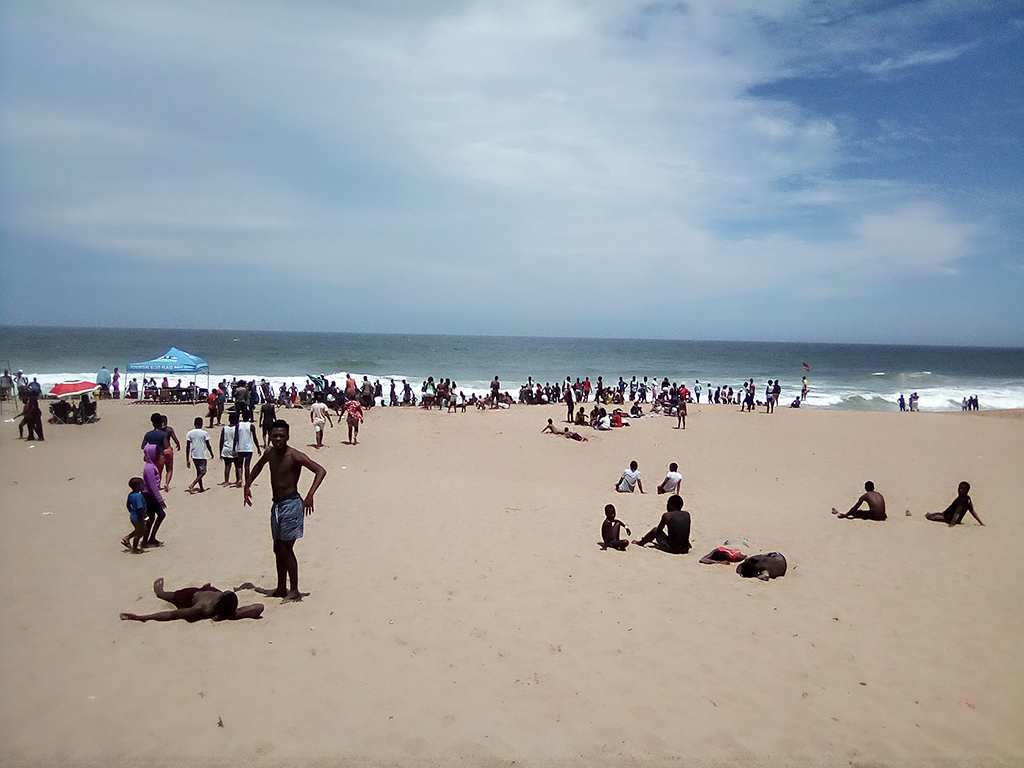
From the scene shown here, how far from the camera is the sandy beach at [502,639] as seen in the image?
3.86m

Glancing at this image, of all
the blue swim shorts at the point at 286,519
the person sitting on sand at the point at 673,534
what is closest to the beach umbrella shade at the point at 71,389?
the blue swim shorts at the point at 286,519

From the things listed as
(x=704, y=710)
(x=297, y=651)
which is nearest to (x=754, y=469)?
(x=704, y=710)

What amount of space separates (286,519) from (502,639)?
2341 millimetres

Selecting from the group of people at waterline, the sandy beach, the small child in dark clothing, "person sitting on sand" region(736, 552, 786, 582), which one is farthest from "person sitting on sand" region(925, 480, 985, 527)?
the small child in dark clothing

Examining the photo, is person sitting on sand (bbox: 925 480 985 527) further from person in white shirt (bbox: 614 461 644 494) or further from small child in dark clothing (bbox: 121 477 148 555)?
small child in dark clothing (bbox: 121 477 148 555)

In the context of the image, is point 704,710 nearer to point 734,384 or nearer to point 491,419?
point 491,419

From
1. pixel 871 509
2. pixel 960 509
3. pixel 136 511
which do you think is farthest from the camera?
pixel 871 509

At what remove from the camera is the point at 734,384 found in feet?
182

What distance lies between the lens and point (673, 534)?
Answer: 826cm

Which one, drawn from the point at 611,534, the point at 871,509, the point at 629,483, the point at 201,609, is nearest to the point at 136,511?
the point at 201,609

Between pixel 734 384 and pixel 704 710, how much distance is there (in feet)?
179

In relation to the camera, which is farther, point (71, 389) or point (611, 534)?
point (71, 389)

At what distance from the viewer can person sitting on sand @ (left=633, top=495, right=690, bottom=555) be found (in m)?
8.23

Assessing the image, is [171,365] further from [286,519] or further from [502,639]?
[502,639]
